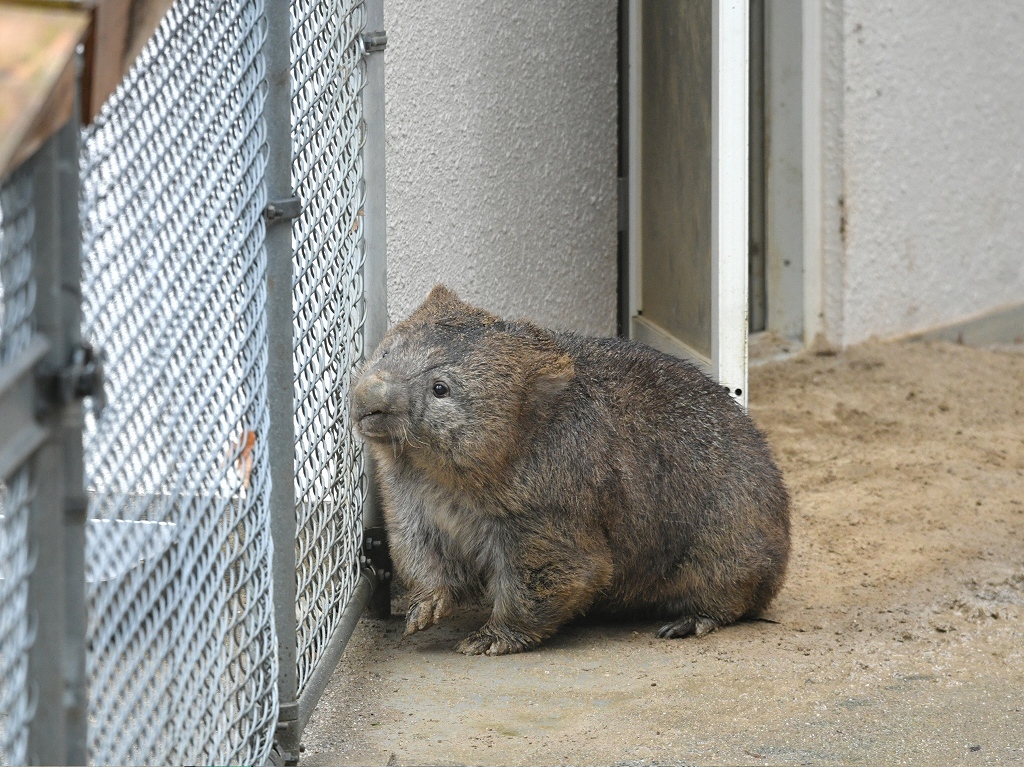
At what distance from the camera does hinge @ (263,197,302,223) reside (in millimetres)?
2842

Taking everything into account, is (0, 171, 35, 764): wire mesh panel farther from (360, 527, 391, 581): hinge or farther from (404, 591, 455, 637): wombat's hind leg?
(360, 527, 391, 581): hinge

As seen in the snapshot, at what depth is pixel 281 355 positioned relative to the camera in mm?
2943

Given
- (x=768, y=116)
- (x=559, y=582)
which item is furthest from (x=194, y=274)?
(x=768, y=116)

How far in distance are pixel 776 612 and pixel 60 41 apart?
3.24 meters

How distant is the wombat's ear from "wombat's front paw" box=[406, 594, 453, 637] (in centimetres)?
65

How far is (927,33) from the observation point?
23.5 ft

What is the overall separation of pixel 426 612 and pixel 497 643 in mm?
230

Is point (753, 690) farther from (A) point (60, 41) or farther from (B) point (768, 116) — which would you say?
(B) point (768, 116)

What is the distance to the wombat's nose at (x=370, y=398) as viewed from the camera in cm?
360

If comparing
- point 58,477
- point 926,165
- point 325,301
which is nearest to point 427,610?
point 325,301

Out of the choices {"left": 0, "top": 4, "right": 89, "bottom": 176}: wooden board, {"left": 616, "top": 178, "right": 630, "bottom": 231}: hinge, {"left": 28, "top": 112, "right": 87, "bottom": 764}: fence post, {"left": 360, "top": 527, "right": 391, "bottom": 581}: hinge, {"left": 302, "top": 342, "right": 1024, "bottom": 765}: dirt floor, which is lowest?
{"left": 302, "top": 342, "right": 1024, "bottom": 765}: dirt floor

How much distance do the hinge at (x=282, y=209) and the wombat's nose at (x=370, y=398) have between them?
2.61 feet

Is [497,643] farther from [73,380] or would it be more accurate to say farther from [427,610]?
[73,380]

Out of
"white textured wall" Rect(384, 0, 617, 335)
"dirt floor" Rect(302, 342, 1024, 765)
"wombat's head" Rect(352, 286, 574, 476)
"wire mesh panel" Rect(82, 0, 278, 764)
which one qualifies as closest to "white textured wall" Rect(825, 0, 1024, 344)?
"white textured wall" Rect(384, 0, 617, 335)
